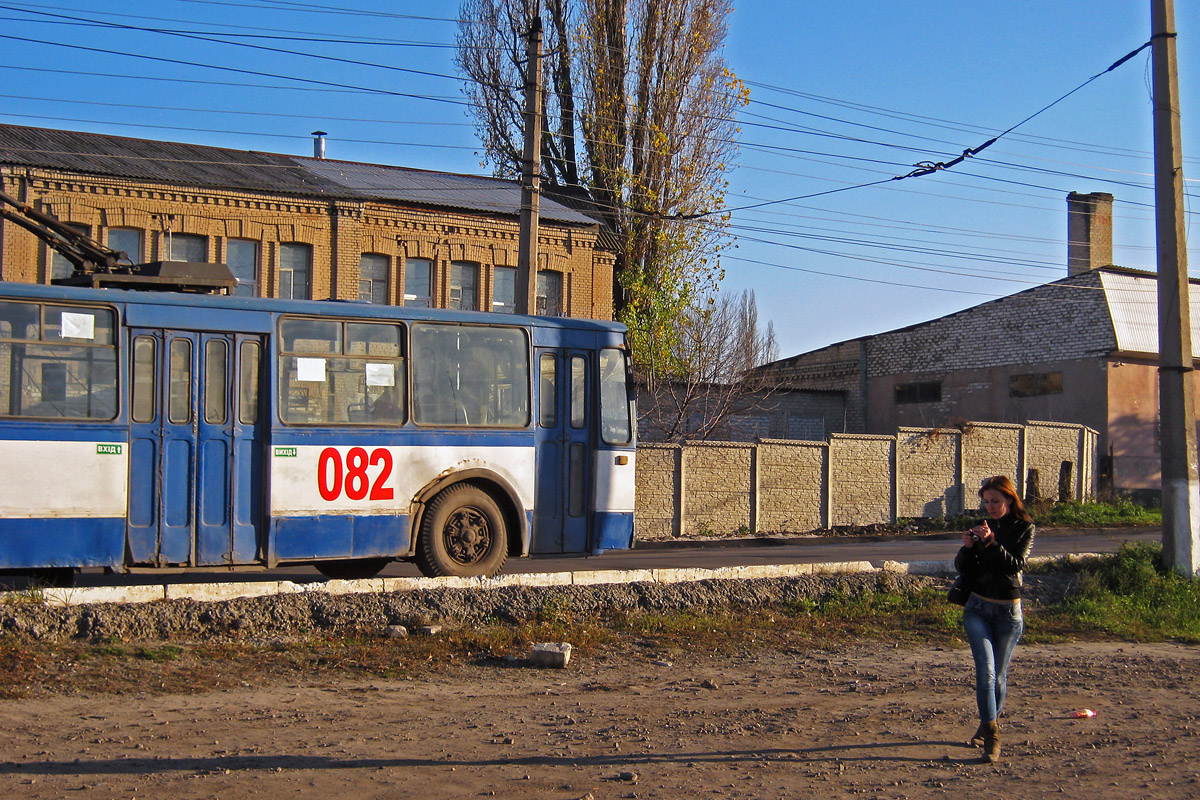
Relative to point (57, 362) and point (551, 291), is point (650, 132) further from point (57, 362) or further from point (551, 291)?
point (57, 362)

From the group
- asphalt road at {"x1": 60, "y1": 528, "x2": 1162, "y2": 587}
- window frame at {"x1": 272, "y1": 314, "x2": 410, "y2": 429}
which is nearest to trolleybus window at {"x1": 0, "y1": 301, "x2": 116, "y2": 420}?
window frame at {"x1": 272, "y1": 314, "x2": 410, "y2": 429}

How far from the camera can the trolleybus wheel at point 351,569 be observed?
491 inches

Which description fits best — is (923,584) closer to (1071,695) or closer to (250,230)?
(1071,695)

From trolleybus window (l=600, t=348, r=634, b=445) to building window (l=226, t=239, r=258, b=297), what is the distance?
53.7 ft

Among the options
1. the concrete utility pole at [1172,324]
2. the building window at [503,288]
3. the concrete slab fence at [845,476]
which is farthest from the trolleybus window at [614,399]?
the building window at [503,288]

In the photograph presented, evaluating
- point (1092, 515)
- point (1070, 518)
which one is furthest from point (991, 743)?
point (1092, 515)

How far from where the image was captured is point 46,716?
6418 millimetres

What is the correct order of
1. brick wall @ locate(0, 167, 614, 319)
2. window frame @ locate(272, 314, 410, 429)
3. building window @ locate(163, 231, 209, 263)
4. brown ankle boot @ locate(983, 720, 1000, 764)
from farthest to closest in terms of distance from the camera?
building window @ locate(163, 231, 209, 263), brick wall @ locate(0, 167, 614, 319), window frame @ locate(272, 314, 410, 429), brown ankle boot @ locate(983, 720, 1000, 764)

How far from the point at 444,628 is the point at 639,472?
12990 mm

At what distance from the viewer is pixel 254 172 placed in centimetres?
2836

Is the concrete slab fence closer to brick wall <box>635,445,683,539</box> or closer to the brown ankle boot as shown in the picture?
brick wall <box>635,445,683,539</box>

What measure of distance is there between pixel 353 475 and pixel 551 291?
794 inches

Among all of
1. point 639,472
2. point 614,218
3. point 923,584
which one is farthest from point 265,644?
point 614,218

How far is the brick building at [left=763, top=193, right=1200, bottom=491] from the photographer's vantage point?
3391 cm
